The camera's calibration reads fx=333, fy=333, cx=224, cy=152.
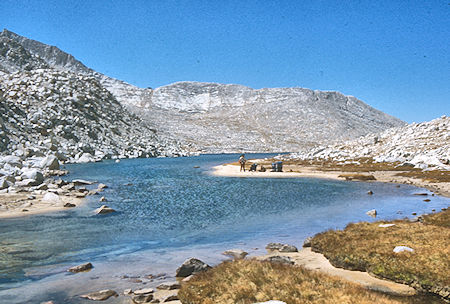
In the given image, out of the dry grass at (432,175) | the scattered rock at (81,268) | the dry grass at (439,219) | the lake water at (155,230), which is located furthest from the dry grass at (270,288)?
the dry grass at (432,175)

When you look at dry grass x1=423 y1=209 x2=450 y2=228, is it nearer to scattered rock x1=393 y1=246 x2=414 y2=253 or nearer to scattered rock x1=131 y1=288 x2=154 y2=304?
scattered rock x1=393 y1=246 x2=414 y2=253

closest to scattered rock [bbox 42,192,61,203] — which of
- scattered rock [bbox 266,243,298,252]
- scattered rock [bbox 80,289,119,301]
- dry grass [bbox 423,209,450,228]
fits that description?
scattered rock [bbox 80,289,119,301]

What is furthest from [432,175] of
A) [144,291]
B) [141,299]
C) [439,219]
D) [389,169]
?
[141,299]

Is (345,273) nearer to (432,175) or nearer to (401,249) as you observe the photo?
(401,249)

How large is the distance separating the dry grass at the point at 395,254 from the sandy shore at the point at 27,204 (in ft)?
→ 66.1

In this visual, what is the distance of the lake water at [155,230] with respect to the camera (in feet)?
39.4

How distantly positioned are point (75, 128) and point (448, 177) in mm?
92558

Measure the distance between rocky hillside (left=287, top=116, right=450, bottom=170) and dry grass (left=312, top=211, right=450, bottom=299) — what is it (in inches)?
1587

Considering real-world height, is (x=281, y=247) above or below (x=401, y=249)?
below

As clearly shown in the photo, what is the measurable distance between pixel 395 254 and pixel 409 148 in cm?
5881

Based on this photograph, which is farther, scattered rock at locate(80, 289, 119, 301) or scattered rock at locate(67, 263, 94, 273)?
scattered rock at locate(67, 263, 94, 273)

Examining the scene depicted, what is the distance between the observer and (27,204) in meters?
25.7

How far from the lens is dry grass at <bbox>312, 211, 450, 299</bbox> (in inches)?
401

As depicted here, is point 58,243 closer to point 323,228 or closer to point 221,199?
point 323,228
